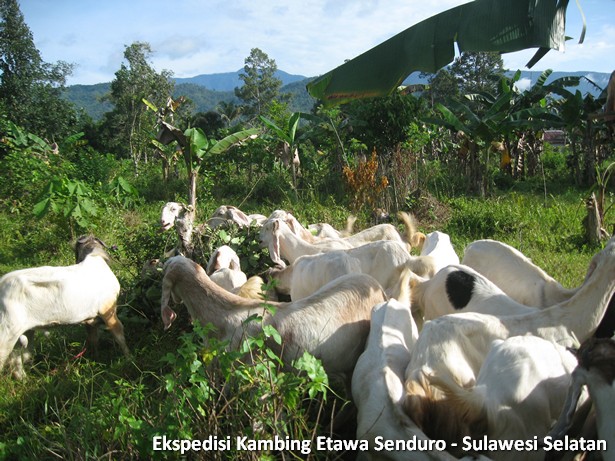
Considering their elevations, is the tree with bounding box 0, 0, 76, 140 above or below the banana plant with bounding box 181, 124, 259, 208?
above

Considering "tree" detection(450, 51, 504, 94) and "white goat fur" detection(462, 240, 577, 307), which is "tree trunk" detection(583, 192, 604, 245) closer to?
"white goat fur" detection(462, 240, 577, 307)

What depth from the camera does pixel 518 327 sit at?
136 inches

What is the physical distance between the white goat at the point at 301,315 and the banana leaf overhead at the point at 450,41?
2259 millimetres

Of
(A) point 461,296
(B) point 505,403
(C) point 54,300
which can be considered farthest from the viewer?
(C) point 54,300

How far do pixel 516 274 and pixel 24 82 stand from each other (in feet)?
77.9

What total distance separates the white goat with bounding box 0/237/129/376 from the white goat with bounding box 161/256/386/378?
109cm

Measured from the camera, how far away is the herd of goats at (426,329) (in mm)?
Answer: 2713

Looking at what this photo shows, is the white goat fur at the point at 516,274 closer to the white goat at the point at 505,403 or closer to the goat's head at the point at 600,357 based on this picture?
the white goat at the point at 505,403

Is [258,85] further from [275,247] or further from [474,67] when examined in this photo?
[275,247]

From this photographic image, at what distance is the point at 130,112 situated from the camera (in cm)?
2805

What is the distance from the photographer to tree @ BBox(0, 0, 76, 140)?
74.8 feet

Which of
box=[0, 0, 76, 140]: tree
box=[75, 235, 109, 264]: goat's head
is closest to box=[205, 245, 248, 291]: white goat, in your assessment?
box=[75, 235, 109, 264]: goat's head

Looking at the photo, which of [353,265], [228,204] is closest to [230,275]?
[353,265]

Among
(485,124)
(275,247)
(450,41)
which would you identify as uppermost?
(450,41)
